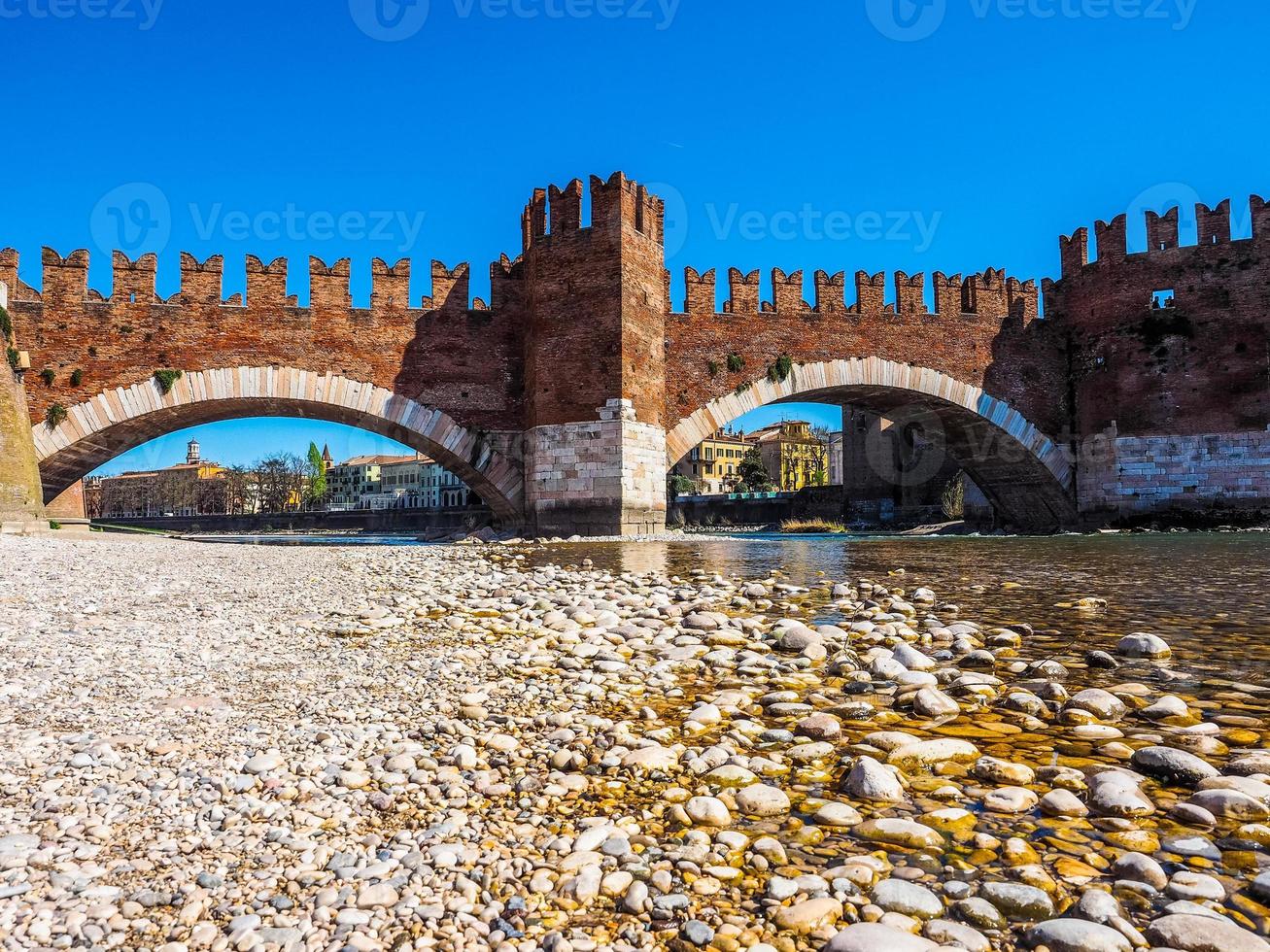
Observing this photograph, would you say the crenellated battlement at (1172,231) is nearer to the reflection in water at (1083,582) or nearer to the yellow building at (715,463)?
the reflection in water at (1083,582)

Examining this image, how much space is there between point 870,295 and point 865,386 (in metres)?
2.72

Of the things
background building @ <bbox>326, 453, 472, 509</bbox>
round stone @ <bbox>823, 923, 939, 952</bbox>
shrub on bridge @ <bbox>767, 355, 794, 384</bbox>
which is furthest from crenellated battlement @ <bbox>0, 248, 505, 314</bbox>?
background building @ <bbox>326, 453, 472, 509</bbox>

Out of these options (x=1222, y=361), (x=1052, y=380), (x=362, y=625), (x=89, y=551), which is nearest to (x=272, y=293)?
(x=89, y=551)

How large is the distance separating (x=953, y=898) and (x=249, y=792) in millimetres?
1886

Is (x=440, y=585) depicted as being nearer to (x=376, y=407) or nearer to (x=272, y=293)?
(x=376, y=407)

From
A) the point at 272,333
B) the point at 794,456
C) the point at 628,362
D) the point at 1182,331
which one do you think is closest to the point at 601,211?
the point at 628,362

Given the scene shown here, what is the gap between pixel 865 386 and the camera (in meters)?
23.5

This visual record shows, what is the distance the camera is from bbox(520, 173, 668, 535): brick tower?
1888cm

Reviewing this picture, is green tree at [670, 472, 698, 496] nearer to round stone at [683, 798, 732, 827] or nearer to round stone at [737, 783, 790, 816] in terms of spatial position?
round stone at [737, 783, 790, 816]

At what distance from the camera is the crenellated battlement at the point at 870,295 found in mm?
22281

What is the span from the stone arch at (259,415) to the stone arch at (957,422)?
16.3ft

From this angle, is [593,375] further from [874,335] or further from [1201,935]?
[1201,935]

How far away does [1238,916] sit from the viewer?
5.44ft

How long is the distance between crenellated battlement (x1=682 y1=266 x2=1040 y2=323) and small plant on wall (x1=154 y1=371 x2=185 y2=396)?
1288 centimetres
